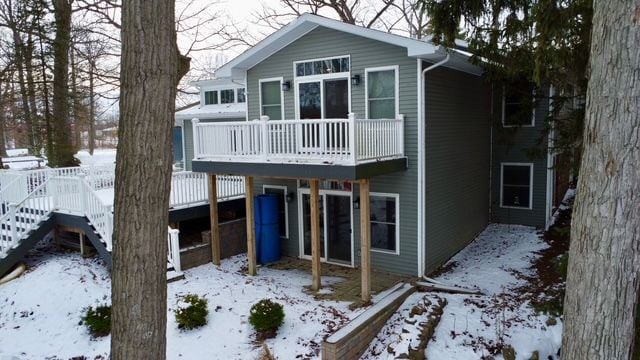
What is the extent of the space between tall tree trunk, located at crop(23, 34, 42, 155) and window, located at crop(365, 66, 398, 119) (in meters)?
12.1

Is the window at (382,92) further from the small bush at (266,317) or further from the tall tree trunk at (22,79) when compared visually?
the tall tree trunk at (22,79)

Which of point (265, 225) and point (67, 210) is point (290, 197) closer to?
point (265, 225)

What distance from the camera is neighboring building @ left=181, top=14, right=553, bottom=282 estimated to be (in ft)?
30.0

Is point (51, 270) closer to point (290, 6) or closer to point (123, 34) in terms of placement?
point (123, 34)

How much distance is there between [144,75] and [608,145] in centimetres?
371

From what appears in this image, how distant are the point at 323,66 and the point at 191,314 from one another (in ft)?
19.9

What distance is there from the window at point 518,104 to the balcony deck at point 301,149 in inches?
175

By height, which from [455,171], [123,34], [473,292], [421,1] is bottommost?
[473,292]

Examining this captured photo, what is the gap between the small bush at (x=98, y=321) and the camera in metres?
7.93

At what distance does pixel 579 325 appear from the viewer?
165 inches

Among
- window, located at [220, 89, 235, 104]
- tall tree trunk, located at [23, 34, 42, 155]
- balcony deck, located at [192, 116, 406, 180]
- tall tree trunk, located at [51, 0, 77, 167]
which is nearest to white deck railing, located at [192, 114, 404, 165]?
balcony deck, located at [192, 116, 406, 180]

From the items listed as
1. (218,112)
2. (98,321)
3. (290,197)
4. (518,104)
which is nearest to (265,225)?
(290,197)

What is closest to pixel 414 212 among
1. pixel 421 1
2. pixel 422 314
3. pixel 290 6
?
pixel 422 314

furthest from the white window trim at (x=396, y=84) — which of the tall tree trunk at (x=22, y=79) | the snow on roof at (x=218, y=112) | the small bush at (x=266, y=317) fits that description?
the tall tree trunk at (x=22, y=79)
